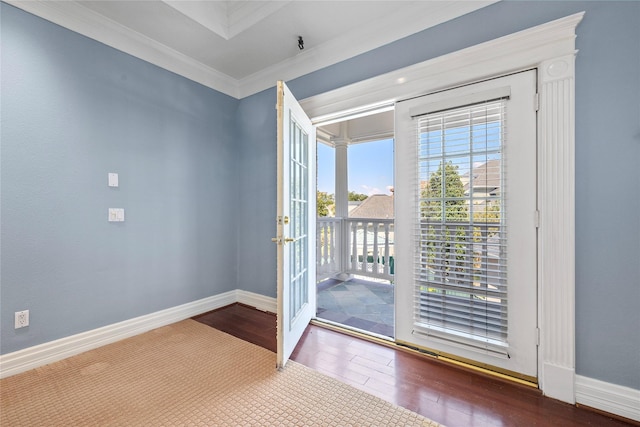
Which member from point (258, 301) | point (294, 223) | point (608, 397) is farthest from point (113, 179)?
point (608, 397)

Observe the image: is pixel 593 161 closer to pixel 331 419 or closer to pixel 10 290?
pixel 331 419

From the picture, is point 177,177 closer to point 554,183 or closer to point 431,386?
point 431,386

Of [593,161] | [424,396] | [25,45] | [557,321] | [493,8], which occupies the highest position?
[493,8]

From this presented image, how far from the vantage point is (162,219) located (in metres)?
2.69

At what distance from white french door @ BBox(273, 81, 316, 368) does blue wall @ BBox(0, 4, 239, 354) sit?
1.18 meters

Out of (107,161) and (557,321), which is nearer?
(557,321)

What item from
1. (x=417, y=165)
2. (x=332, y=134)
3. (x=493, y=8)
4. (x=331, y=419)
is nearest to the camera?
(x=331, y=419)

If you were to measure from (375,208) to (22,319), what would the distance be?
14.4 ft

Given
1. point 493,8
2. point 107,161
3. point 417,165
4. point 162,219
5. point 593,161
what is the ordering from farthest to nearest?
point 162,219, point 107,161, point 417,165, point 493,8, point 593,161

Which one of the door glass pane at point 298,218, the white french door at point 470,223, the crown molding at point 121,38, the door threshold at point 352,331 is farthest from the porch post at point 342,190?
the white french door at point 470,223

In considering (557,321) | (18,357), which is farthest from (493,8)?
(18,357)

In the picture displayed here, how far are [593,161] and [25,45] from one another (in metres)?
3.72

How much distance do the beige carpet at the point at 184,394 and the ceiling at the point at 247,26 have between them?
2.53 m

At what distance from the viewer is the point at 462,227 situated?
1.93 m
